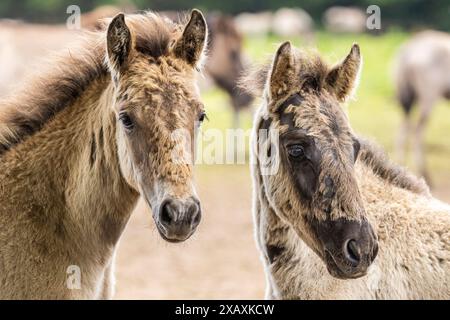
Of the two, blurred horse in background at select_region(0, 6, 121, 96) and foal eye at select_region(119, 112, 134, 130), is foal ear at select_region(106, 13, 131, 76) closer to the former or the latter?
foal eye at select_region(119, 112, 134, 130)

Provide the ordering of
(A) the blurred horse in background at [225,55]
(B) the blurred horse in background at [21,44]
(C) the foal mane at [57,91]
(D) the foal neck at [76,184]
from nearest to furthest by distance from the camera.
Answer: (D) the foal neck at [76,184], (C) the foal mane at [57,91], (B) the blurred horse in background at [21,44], (A) the blurred horse in background at [225,55]

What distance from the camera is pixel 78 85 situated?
5.17 metres

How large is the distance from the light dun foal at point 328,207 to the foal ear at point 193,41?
0.46 metres

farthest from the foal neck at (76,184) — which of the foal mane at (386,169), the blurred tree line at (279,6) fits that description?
the blurred tree line at (279,6)

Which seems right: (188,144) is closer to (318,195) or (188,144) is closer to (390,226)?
(318,195)

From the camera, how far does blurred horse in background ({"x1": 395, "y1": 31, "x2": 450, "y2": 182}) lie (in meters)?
17.2

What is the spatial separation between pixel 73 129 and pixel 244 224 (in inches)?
326

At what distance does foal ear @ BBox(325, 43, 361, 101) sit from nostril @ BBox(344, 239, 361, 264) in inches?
40.7

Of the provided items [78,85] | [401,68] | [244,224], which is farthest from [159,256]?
[401,68]

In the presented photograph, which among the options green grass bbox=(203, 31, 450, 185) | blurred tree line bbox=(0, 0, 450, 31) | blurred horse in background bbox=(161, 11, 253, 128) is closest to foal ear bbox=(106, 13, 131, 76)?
green grass bbox=(203, 31, 450, 185)

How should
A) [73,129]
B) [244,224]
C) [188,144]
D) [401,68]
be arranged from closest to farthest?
[188,144] < [73,129] < [244,224] < [401,68]

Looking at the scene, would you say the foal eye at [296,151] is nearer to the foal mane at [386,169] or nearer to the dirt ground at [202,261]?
the foal mane at [386,169]

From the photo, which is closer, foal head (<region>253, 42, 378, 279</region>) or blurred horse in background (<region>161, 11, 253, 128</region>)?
foal head (<region>253, 42, 378, 279</region>)

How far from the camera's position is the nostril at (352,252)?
14.8 feet
